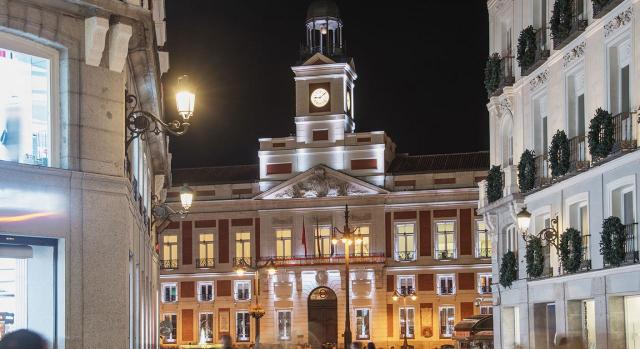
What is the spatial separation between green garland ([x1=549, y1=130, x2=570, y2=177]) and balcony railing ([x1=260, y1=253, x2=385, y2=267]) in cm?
4834

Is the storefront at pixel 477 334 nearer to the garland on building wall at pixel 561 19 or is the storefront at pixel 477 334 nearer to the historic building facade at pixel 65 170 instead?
the garland on building wall at pixel 561 19

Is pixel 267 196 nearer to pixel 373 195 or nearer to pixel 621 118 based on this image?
Answer: pixel 373 195

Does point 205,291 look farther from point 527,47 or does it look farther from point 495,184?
point 527,47

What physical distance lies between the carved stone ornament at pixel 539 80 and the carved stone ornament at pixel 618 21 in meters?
5.14

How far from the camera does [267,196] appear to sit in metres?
77.6

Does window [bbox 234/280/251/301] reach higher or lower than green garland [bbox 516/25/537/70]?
lower

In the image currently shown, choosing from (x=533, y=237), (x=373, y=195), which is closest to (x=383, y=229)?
(x=373, y=195)

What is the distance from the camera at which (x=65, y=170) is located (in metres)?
14.4

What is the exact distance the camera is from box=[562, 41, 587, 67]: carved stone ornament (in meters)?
26.0

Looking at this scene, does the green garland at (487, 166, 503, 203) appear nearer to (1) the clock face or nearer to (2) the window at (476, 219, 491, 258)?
(2) the window at (476, 219, 491, 258)

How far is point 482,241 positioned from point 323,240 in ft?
35.2

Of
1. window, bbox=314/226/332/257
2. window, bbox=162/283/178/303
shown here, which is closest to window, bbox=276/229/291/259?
window, bbox=314/226/332/257

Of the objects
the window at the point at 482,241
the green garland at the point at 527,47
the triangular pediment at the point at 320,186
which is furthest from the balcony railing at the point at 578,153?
the triangular pediment at the point at 320,186

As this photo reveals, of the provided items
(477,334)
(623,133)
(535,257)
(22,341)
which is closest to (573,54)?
(623,133)
